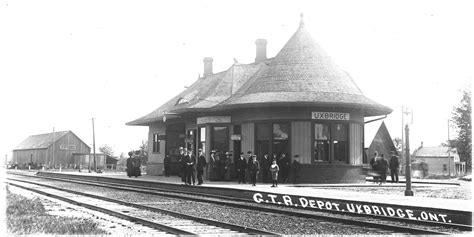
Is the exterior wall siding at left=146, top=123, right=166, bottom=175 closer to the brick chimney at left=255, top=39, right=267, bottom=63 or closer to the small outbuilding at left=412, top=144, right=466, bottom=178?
the brick chimney at left=255, top=39, right=267, bottom=63

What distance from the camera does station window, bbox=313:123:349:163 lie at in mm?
22484

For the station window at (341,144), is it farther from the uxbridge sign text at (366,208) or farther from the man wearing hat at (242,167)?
the uxbridge sign text at (366,208)

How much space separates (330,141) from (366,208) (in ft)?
34.4

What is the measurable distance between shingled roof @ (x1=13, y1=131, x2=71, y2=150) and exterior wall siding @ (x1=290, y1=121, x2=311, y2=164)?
2303 inches

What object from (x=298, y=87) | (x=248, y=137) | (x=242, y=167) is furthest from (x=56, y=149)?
(x=298, y=87)

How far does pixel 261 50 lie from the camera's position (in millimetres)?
31844

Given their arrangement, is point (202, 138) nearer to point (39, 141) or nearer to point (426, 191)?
point (426, 191)

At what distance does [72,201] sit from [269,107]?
35.2 feet

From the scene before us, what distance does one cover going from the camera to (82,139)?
81.2m

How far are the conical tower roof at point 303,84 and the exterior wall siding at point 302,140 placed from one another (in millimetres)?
1042

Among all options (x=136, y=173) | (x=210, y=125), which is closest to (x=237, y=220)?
(x=210, y=125)

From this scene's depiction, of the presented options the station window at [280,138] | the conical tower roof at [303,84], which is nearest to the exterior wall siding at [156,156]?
the conical tower roof at [303,84]

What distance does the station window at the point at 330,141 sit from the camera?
22.5 meters

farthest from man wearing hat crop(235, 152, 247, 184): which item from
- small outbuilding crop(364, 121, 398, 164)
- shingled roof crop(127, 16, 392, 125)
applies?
small outbuilding crop(364, 121, 398, 164)
